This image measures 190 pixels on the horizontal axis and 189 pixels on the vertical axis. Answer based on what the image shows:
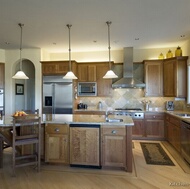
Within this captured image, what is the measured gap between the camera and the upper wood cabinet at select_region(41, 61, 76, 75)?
5508mm

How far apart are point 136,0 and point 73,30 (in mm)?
1773

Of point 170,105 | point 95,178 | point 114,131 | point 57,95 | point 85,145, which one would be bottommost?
point 95,178

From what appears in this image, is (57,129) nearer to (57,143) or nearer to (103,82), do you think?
(57,143)

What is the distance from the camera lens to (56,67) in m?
5.55

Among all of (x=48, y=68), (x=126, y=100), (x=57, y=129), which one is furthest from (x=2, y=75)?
(x=126, y=100)

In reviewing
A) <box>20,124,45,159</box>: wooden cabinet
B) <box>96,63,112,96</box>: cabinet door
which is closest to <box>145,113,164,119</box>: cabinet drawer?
<box>96,63,112,96</box>: cabinet door

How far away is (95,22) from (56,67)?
244cm

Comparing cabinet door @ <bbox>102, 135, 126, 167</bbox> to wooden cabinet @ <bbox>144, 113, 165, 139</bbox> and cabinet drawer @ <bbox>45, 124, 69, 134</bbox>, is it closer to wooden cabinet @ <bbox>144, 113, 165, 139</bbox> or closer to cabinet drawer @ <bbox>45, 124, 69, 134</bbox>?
cabinet drawer @ <bbox>45, 124, 69, 134</bbox>

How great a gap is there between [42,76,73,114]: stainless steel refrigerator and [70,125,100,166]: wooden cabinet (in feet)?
7.50

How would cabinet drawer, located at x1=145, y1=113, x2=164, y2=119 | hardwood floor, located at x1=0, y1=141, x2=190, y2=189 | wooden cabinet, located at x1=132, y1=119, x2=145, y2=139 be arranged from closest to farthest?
hardwood floor, located at x1=0, y1=141, x2=190, y2=189 < cabinet drawer, located at x1=145, y1=113, x2=164, y2=119 < wooden cabinet, located at x1=132, y1=119, x2=145, y2=139

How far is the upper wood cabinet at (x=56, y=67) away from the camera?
551 cm

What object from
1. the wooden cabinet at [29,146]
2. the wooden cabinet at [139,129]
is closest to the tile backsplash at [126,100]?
the wooden cabinet at [139,129]

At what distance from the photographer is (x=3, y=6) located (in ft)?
9.59

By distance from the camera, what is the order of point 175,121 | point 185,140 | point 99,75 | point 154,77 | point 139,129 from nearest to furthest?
1. point 185,140
2. point 175,121
3. point 139,129
4. point 154,77
5. point 99,75
